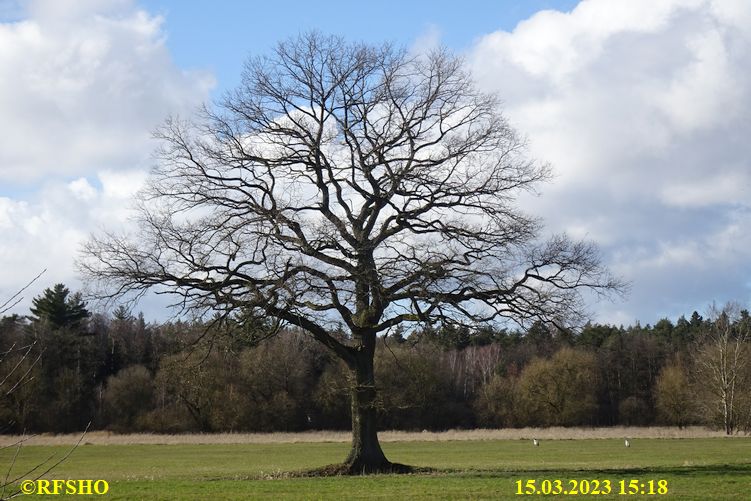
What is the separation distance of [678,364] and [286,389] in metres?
40.4

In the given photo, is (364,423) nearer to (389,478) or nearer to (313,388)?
(389,478)

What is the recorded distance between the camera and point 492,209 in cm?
2367

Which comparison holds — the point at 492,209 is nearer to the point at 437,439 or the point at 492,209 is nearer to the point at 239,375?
the point at 437,439

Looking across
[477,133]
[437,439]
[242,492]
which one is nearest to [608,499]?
[242,492]

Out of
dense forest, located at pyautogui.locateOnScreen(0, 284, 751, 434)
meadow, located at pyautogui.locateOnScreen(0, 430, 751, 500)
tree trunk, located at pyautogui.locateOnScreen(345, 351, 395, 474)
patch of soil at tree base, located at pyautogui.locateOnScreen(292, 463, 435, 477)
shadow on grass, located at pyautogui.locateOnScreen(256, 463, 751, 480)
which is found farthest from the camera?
dense forest, located at pyautogui.locateOnScreen(0, 284, 751, 434)

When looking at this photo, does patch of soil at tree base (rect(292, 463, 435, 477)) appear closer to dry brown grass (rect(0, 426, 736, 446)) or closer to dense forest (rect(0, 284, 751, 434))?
dense forest (rect(0, 284, 751, 434))

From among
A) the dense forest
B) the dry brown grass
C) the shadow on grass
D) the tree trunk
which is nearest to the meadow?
the shadow on grass

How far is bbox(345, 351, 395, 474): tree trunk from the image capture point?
2352 cm

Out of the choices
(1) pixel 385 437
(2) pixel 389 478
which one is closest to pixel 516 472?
(2) pixel 389 478

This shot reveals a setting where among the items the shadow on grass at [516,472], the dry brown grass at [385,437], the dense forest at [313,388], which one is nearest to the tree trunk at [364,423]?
the shadow on grass at [516,472]

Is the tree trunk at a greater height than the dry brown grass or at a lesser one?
greater

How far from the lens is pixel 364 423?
936 inches

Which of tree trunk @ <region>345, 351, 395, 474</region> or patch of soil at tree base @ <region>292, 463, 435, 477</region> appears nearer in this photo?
patch of soil at tree base @ <region>292, 463, 435, 477</region>

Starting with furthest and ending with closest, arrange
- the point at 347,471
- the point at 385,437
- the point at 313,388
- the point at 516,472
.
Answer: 1. the point at 313,388
2. the point at 385,437
3. the point at 516,472
4. the point at 347,471
